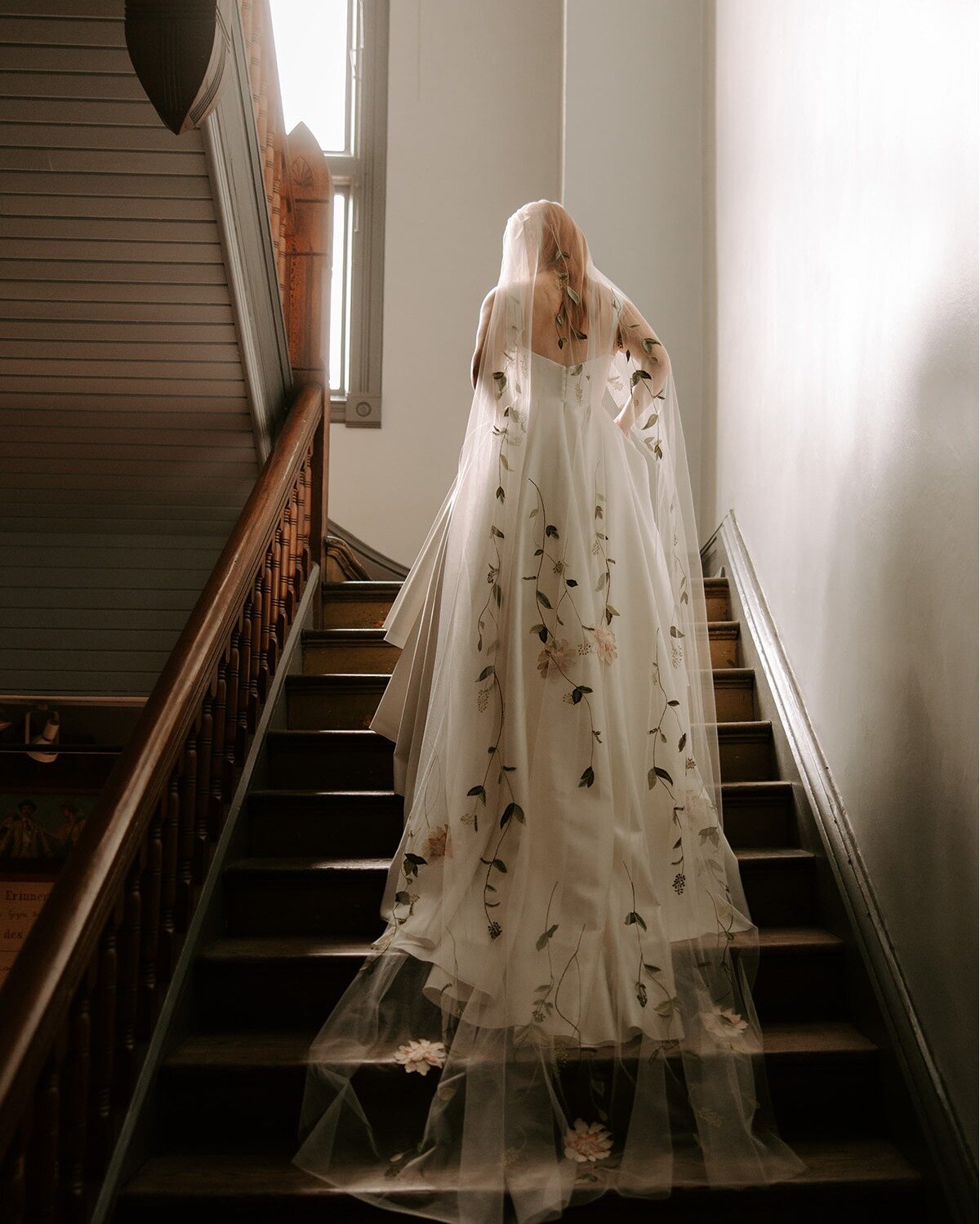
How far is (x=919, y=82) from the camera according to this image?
2.18m

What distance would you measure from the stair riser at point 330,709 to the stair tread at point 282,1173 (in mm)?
1424

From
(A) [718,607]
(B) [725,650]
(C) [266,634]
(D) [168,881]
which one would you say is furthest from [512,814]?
(A) [718,607]

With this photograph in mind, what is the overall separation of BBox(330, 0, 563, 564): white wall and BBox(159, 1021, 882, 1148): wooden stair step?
12.7 ft

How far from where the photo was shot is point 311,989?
2.36 m

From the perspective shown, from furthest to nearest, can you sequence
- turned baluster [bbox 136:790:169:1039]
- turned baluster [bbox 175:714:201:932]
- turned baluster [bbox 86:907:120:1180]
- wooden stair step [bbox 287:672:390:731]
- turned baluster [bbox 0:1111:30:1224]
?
wooden stair step [bbox 287:672:390:731]
turned baluster [bbox 175:714:201:932]
turned baluster [bbox 136:790:169:1039]
turned baluster [bbox 86:907:120:1180]
turned baluster [bbox 0:1111:30:1224]

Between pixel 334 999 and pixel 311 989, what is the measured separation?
0.06 metres

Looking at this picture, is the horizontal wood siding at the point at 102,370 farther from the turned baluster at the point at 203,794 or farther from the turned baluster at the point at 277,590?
the turned baluster at the point at 203,794

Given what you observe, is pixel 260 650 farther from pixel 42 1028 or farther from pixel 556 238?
pixel 42 1028

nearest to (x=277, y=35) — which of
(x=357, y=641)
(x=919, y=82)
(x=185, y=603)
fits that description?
(x=185, y=603)

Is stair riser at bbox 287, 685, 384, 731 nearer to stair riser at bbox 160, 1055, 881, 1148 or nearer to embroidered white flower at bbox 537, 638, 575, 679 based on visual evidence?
embroidered white flower at bbox 537, 638, 575, 679

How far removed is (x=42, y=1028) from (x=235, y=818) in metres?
1.17

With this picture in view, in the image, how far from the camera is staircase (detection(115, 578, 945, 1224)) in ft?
6.11

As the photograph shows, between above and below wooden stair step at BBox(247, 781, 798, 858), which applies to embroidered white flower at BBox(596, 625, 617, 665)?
above

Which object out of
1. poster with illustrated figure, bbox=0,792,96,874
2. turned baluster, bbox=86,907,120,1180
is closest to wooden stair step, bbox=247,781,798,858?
turned baluster, bbox=86,907,120,1180
